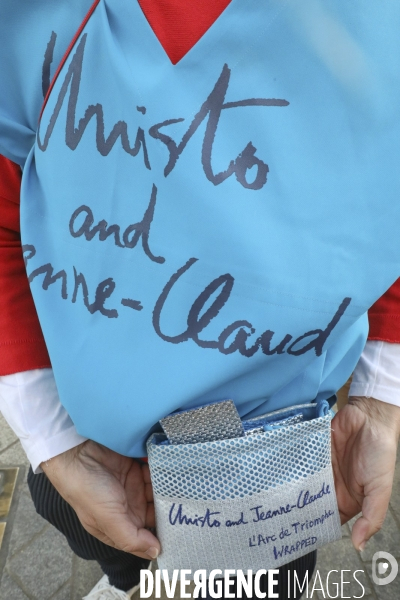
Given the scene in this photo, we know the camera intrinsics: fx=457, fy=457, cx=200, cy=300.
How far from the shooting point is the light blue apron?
49 centimetres

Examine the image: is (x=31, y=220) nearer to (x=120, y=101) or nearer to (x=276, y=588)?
(x=120, y=101)

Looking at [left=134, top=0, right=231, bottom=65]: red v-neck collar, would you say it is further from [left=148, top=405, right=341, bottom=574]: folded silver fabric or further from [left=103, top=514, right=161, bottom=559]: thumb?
[left=103, top=514, right=161, bottom=559]: thumb

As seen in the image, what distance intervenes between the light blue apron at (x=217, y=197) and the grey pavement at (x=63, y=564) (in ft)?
4.07

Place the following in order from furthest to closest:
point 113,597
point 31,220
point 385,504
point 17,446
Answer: point 17,446
point 113,597
point 385,504
point 31,220

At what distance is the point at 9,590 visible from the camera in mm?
1499

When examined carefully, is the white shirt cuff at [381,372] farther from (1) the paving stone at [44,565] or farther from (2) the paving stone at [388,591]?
(1) the paving stone at [44,565]

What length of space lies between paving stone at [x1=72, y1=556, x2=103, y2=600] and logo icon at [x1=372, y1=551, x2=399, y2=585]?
911 mm

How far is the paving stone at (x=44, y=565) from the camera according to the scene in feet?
4.95

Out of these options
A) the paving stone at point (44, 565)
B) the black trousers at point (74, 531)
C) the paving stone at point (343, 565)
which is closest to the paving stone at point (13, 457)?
the paving stone at point (44, 565)

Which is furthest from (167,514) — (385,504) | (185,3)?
(185,3)

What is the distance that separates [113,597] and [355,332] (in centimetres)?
125

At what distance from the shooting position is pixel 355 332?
0.67 metres

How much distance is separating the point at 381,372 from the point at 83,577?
130cm

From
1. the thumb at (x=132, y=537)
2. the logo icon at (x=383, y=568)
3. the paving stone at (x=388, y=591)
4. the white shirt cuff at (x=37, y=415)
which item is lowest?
the paving stone at (x=388, y=591)
